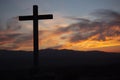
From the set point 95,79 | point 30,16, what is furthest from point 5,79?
point 95,79

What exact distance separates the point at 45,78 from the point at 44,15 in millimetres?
3601

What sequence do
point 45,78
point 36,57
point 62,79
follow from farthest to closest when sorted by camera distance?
point 62,79 < point 36,57 < point 45,78

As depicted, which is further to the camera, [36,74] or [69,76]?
[69,76]

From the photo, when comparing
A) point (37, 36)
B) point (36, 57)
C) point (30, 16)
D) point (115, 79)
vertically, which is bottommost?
point (115, 79)

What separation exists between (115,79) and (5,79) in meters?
6.13

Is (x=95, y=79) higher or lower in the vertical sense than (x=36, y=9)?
lower

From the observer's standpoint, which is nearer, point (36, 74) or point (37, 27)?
point (36, 74)

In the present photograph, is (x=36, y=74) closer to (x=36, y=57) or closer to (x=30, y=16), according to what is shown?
(x=36, y=57)

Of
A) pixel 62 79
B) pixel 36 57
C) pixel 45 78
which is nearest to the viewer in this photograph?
pixel 45 78

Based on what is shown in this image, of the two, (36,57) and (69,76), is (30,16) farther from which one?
(69,76)

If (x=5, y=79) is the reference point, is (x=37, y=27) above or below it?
above

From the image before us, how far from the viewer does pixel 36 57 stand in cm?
1647

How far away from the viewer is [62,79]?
17578 millimetres

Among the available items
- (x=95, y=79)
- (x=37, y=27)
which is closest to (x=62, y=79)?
(x=95, y=79)
